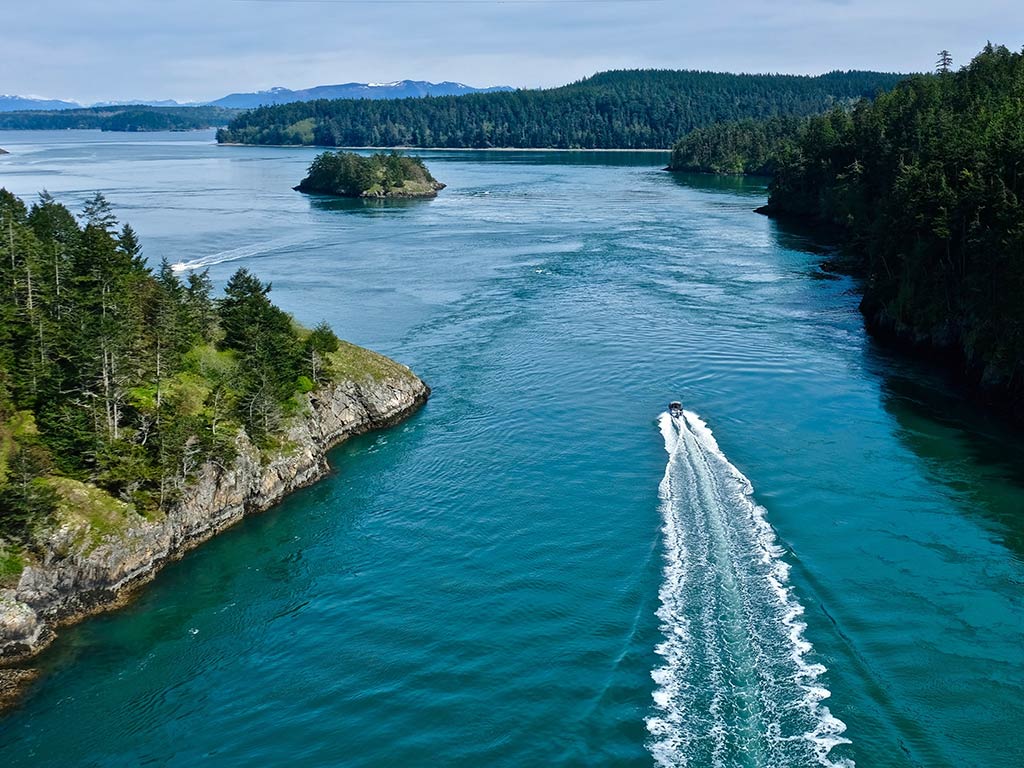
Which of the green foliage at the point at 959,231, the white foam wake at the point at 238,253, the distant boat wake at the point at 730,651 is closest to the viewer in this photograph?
the distant boat wake at the point at 730,651

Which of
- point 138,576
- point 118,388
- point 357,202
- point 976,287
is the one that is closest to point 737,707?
point 138,576

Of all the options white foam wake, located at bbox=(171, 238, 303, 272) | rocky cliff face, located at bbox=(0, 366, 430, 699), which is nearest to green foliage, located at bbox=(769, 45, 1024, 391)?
rocky cliff face, located at bbox=(0, 366, 430, 699)

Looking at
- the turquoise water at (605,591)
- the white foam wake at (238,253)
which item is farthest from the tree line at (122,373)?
the white foam wake at (238,253)

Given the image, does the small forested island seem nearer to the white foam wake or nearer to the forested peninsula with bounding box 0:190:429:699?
the white foam wake

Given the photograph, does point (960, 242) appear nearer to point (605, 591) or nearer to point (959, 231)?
point (959, 231)

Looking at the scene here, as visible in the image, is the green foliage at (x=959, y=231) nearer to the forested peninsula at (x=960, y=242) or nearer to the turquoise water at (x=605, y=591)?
the forested peninsula at (x=960, y=242)
